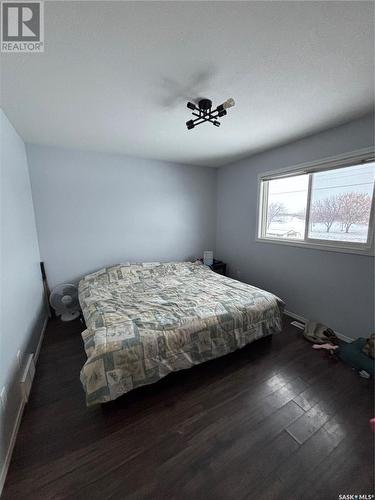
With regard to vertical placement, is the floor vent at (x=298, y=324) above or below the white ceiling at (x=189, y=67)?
below

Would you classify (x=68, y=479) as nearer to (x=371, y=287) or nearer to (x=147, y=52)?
(x=147, y=52)

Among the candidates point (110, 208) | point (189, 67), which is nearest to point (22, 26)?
point (189, 67)

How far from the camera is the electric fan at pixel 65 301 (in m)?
2.73

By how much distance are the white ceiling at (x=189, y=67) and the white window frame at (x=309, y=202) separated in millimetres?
411

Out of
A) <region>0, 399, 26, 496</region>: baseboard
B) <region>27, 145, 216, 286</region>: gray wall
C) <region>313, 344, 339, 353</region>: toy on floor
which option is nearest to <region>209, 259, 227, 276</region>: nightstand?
<region>27, 145, 216, 286</region>: gray wall

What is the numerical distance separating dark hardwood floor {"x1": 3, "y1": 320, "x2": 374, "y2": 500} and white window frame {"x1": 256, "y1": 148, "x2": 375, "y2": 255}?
1.33m

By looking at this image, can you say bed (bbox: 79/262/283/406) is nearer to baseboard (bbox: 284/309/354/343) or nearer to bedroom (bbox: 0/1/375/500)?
bedroom (bbox: 0/1/375/500)

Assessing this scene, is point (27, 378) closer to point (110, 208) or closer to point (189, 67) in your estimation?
point (110, 208)

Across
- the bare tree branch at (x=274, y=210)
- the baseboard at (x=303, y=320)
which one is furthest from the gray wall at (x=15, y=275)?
the bare tree branch at (x=274, y=210)

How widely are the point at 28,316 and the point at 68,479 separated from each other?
4.79 ft

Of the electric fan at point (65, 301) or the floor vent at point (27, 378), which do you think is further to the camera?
the electric fan at point (65, 301)

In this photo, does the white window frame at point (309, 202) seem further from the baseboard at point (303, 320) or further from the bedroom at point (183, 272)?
the baseboard at point (303, 320)

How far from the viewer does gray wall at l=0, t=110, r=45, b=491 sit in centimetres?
133

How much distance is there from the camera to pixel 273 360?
2.03 metres
